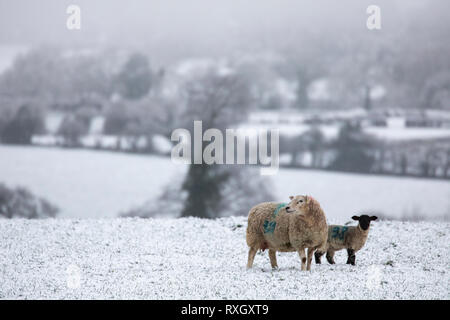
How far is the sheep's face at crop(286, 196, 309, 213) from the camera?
12820 mm

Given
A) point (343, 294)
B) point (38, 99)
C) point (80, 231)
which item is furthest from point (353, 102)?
point (343, 294)

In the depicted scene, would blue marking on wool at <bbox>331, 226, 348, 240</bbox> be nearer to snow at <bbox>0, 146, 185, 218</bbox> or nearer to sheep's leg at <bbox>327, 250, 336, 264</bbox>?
sheep's leg at <bbox>327, 250, 336, 264</bbox>

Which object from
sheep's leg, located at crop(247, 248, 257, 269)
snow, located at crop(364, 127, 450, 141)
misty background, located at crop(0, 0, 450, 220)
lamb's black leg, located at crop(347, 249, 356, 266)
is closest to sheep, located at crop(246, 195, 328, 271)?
sheep's leg, located at crop(247, 248, 257, 269)

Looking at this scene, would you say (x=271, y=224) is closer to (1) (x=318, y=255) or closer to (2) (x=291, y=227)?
(2) (x=291, y=227)

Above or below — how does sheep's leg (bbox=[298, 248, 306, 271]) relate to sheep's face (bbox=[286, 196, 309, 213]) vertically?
below

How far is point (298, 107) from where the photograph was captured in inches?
→ 2178

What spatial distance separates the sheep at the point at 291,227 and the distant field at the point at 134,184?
28227 millimetres

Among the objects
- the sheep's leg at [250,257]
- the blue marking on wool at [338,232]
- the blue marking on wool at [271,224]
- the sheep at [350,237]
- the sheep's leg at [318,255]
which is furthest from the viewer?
the sheep's leg at [318,255]

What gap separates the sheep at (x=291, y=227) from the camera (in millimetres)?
13133

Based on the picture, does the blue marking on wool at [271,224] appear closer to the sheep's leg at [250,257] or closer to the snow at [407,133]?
the sheep's leg at [250,257]

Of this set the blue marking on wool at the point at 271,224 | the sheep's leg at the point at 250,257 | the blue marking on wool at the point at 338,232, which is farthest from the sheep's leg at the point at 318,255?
the blue marking on wool at the point at 271,224

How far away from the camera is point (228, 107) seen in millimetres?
44062

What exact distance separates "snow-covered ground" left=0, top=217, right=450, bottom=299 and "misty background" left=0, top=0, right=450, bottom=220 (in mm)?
20255

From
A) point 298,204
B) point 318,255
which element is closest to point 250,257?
point 318,255
